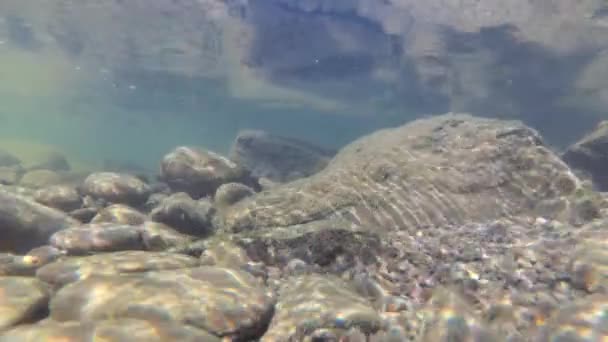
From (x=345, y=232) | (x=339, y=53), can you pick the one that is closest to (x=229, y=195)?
(x=345, y=232)

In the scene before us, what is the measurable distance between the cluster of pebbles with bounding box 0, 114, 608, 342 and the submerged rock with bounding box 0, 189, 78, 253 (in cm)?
2

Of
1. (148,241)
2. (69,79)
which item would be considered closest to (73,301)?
(148,241)

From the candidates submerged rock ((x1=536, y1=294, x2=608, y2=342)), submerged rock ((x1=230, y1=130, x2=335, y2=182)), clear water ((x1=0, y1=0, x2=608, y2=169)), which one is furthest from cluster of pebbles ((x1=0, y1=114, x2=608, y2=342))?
clear water ((x1=0, y1=0, x2=608, y2=169))

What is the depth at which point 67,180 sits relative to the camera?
13.3 meters

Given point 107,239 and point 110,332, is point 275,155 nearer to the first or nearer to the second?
point 107,239

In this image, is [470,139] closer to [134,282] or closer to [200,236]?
[200,236]

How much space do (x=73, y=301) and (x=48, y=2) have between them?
20162mm

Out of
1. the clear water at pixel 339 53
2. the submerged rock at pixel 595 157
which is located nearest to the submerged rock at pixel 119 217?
the submerged rock at pixel 595 157

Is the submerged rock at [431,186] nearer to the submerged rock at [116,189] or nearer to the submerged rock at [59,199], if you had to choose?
the submerged rock at [116,189]

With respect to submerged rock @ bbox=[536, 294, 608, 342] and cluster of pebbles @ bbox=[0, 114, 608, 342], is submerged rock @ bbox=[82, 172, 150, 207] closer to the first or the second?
cluster of pebbles @ bbox=[0, 114, 608, 342]

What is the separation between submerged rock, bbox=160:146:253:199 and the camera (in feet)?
31.6

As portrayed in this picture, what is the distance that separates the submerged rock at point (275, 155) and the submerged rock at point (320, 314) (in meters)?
10.9

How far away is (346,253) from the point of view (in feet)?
17.1

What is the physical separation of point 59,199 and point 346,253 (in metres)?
5.62
